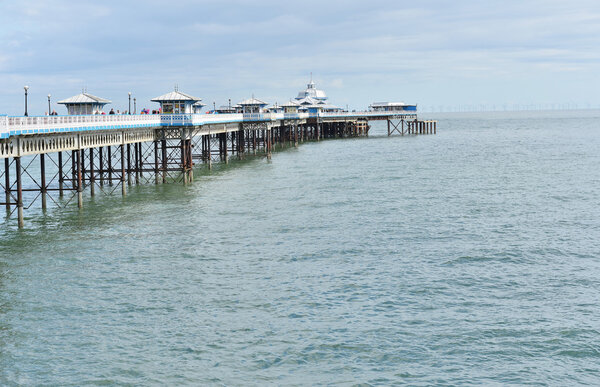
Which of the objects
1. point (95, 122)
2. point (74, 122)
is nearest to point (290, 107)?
point (95, 122)

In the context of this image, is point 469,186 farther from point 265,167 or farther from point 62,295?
point 62,295

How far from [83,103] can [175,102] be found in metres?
11.1

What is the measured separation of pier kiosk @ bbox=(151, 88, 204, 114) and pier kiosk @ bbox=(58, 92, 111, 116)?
29.2ft

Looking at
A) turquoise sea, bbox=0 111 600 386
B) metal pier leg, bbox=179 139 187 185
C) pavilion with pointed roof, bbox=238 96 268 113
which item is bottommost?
turquoise sea, bbox=0 111 600 386

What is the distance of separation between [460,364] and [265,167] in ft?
185

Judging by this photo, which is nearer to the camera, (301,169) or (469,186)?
(469,186)

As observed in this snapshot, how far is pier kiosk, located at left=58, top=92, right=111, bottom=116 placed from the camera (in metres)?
51.5

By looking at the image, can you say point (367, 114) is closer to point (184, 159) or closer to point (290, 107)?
point (290, 107)

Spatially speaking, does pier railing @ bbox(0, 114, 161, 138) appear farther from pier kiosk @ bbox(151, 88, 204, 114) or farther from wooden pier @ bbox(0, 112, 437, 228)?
pier kiosk @ bbox(151, 88, 204, 114)

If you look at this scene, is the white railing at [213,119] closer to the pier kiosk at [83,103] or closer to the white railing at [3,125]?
the pier kiosk at [83,103]

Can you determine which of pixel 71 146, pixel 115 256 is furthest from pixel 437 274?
pixel 71 146

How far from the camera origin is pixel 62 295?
2425 centimetres

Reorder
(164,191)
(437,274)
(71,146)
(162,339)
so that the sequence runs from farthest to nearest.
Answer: (164,191) < (71,146) < (437,274) < (162,339)

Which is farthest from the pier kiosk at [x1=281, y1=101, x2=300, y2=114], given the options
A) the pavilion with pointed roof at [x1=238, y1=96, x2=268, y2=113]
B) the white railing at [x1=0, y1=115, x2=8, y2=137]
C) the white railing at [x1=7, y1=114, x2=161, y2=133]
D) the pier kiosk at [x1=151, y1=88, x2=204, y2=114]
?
the white railing at [x1=0, y1=115, x2=8, y2=137]
